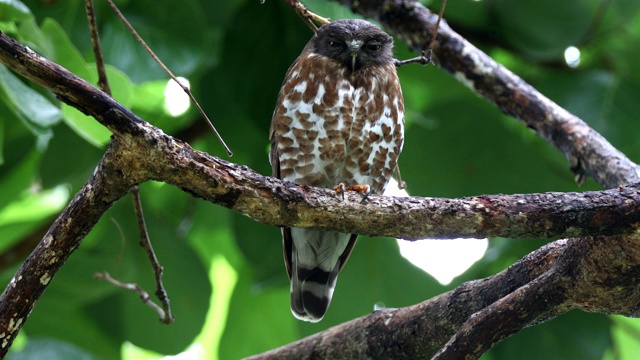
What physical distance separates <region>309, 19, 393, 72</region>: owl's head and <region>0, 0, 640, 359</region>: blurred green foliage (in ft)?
0.44

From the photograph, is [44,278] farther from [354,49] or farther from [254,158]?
[354,49]

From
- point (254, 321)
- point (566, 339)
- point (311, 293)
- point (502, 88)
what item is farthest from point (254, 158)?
point (566, 339)

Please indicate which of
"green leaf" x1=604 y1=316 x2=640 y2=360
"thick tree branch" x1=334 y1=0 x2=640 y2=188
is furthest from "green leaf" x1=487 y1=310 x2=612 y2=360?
"thick tree branch" x1=334 y1=0 x2=640 y2=188

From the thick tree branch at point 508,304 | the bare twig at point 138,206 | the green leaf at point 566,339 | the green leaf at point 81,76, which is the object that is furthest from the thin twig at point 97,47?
the green leaf at point 566,339

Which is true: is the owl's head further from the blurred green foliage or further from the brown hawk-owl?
the blurred green foliage

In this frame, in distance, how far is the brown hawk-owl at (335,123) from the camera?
3814 mm

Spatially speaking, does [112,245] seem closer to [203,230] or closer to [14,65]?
[203,230]

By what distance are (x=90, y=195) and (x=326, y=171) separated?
187 centimetres

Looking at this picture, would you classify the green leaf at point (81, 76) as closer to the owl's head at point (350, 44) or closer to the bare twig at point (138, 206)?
the bare twig at point (138, 206)

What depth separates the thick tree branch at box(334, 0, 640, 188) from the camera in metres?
3.53

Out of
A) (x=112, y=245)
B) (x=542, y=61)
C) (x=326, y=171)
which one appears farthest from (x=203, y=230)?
Result: (x=542, y=61)

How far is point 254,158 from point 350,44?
0.71 m

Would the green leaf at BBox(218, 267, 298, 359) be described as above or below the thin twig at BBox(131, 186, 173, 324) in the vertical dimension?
above

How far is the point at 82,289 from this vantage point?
12.9 feet
